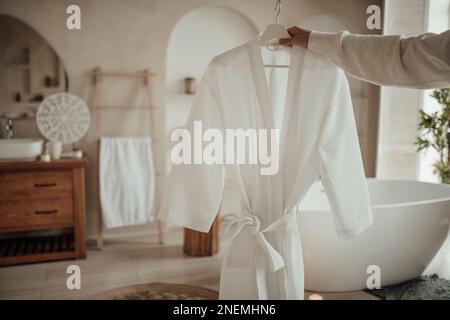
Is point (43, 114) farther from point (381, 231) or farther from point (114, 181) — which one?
point (381, 231)

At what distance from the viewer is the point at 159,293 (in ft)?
7.23

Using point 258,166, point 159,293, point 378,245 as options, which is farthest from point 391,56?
point 159,293

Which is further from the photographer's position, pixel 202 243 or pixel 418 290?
pixel 202 243

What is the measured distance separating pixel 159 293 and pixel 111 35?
1730 millimetres

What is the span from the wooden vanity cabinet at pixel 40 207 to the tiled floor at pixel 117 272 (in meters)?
0.10

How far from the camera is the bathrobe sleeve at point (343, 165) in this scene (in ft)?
4.43

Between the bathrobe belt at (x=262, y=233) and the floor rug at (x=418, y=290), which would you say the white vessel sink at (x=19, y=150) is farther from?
the floor rug at (x=418, y=290)

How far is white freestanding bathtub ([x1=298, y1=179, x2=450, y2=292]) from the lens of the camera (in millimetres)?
2186

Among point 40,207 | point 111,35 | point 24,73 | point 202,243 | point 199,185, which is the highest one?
point 111,35

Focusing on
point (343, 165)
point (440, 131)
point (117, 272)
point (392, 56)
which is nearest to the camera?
point (392, 56)

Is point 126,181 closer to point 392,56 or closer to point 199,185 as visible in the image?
point 199,185

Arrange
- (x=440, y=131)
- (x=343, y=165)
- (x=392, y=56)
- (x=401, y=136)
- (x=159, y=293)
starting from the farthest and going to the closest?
1. (x=401, y=136)
2. (x=440, y=131)
3. (x=159, y=293)
4. (x=343, y=165)
5. (x=392, y=56)

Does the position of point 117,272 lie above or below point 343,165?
below
